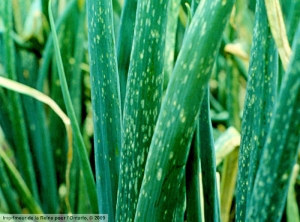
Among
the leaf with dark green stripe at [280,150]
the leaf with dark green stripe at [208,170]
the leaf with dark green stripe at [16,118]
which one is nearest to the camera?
the leaf with dark green stripe at [280,150]

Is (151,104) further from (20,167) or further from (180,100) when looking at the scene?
(20,167)

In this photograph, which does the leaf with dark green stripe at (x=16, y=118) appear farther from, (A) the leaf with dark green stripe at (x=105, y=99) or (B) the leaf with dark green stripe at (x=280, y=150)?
(B) the leaf with dark green stripe at (x=280, y=150)

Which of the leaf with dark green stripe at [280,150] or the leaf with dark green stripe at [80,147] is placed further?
the leaf with dark green stripe at [80,147]

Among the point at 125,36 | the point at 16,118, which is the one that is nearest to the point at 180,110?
the point at 125,36

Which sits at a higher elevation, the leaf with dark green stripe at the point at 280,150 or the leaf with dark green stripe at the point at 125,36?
the leaf with dark green stripe at the point at 125,36

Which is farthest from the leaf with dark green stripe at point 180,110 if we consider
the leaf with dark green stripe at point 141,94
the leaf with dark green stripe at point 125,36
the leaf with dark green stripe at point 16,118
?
the leaf with dark green stripe at point 16,118

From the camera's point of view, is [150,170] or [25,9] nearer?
[150,170]

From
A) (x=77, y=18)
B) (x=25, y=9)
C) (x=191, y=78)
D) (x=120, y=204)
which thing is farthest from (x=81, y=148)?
(x=25, y=9)
